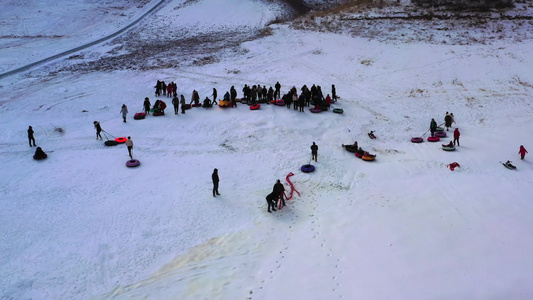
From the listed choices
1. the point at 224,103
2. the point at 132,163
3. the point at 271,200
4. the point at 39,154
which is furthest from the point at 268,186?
the point at 39,154

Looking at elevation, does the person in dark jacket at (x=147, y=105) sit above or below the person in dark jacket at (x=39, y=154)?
above

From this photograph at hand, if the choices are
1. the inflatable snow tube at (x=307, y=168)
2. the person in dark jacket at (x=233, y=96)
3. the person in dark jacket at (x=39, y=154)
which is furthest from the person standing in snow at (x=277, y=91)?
the person in dark jacket at (x=39, y=154)

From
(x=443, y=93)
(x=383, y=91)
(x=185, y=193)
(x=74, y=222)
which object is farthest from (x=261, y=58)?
(x=74, y=222)

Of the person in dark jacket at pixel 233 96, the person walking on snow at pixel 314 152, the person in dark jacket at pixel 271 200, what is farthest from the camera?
the person in dark jacket at pixel 233 96

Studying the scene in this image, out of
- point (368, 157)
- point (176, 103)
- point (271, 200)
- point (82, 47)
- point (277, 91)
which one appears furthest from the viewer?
point (82, 47)

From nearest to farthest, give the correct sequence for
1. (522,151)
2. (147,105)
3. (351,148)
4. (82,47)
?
(522,151) → (351,148) → (147,105) → (82,47)

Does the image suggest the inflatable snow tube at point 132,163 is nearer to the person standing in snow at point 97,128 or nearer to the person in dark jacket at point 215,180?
the person standing in snow at point 97,128

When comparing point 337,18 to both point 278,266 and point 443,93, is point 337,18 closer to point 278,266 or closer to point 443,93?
point 443,93

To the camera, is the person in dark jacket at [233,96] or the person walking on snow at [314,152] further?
the person in dark jacket at [233,96]

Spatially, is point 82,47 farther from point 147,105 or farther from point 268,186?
point 268,186
